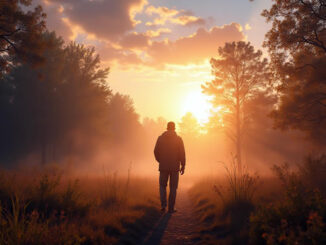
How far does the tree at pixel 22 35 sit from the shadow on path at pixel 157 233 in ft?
29.4

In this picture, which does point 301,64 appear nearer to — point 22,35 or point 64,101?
point 22,35

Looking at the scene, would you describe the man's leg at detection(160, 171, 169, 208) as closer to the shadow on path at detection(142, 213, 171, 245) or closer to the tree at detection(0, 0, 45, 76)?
the shadow on path at detection(142, 213, 171, 245)

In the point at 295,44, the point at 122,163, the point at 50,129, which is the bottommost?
the point at 122,163

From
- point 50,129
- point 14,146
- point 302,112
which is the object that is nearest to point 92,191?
point 302,112

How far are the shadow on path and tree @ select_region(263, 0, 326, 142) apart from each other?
8.73 meters

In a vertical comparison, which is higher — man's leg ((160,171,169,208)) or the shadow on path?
man's leg ((160,171,169,208))

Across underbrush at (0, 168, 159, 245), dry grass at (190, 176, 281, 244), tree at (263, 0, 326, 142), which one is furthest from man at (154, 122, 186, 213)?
tree at (263, 0, 326, 142)

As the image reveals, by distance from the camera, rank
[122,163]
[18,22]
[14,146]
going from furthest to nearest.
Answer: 1. [122,163]
2. [14,146]
3. [18,22]

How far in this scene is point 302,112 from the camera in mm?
13305

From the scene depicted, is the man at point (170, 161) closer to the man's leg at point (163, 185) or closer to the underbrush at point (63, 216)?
the man's leg at point (163, 185)

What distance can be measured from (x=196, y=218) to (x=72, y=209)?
11.5 ft

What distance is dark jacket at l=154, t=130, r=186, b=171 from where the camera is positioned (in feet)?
25.2

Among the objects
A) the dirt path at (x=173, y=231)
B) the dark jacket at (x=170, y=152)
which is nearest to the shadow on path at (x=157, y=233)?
the dirt path at (x=173, y=231)

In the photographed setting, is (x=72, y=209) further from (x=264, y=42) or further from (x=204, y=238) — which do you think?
(x=264, y=42)
